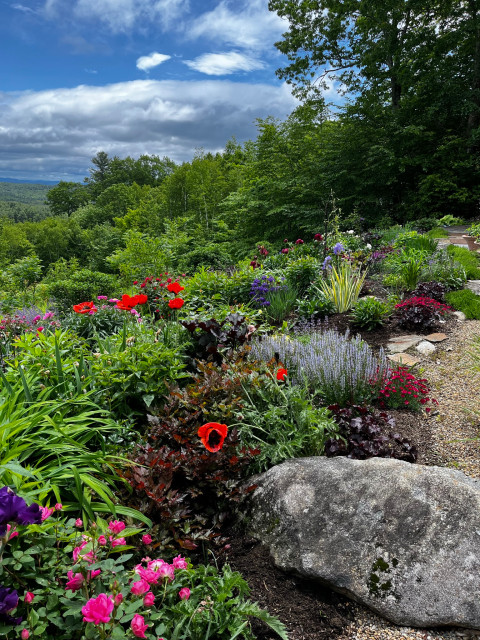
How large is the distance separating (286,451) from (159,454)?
2.42 ft

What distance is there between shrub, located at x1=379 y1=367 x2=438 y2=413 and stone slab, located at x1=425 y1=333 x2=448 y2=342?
4.51 ft

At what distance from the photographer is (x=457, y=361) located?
360cm

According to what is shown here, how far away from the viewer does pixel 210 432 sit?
1951 mm

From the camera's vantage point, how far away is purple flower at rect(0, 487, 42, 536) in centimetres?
106

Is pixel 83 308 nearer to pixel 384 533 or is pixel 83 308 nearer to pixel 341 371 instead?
pixel 341 371

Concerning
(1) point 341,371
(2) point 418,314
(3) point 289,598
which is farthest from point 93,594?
(2) point 418,314

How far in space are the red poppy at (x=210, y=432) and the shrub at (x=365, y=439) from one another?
721mm

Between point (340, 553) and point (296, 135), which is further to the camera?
point (296, 135)

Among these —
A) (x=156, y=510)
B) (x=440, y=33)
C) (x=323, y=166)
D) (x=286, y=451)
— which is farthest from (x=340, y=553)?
(x=440, y=33)

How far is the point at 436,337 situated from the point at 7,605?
4.18 m

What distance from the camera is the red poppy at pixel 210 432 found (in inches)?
74.6

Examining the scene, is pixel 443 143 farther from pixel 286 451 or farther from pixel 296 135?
pixel 286 451

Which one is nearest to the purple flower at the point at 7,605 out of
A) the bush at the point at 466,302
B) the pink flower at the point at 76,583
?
the pink flower at the point at 76,583

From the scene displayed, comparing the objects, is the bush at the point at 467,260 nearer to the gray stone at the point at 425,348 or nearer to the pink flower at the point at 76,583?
the gray stone at the point at 425,348
